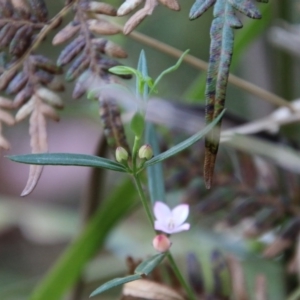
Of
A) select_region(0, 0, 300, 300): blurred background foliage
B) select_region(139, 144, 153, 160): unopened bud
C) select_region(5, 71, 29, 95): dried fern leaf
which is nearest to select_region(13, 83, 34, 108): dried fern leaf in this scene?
select_region(5, 71, 29, 95): dried fern leaf

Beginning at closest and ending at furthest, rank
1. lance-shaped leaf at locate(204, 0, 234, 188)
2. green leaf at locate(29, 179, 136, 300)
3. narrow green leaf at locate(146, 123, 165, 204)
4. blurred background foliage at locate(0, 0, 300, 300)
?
1. lance-shaped leaf at locate(204, 0, 234, 188)
2. narrow green leaf at locate(146, 123, 165, 204)
3. green leaf at locate(29, 179, 136, 300)
4. blurred background foliage at locate(0, 0, 300, 300)

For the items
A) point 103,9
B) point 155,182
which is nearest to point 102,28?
point 103,9

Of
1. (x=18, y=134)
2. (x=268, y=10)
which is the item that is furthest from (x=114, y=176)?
(x=268, y=10)

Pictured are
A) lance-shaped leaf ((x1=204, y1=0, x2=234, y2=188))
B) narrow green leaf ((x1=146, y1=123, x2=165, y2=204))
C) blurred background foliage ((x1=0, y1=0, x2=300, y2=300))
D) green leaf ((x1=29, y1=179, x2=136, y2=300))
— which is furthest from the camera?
blurred background foliage ((x1=0, y1=0, x2=300, y2=300))

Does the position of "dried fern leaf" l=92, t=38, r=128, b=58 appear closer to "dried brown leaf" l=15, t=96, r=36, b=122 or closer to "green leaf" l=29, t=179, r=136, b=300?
"dried brown leaf" l=15, t=96, r=36, b=122

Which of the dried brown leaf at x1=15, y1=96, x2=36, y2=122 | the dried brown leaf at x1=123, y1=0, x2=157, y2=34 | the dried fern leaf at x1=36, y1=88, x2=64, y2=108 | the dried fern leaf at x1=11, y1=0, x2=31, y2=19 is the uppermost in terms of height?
the dried brown leaf at x1=123, y1=0, x2=157, y2=34

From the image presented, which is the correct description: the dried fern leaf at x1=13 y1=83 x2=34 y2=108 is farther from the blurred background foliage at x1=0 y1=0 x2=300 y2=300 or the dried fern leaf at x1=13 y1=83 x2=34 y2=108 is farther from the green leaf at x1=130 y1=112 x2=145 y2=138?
the blurred background foliage at x1=0 y1=0 x2=300 y2=300

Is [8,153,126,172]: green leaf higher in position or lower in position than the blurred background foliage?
higher

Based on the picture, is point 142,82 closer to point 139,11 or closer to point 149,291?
point 139,11

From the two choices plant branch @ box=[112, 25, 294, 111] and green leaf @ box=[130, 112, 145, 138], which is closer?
green leaf @ box=[130, 112, 145, 138]
